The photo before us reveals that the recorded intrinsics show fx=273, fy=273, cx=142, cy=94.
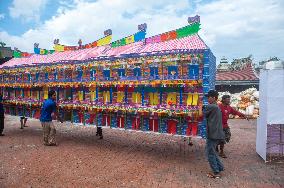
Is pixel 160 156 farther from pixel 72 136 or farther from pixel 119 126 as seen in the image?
pixel 72 136

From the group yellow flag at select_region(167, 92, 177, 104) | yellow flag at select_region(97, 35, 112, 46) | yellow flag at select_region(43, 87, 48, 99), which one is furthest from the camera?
yellow flag at select_region(43, 87, 48, 99)

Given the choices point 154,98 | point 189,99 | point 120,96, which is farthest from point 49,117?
point 189,99

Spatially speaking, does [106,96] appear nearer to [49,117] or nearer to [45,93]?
[49,117]

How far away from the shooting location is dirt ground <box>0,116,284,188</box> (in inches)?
236

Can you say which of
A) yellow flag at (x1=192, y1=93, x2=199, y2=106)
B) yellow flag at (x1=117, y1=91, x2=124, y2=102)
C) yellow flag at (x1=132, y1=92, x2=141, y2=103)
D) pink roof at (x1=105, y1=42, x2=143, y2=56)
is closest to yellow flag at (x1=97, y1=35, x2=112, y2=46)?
pink roof at (x1=105, y1=42, x2=143, y2=56)

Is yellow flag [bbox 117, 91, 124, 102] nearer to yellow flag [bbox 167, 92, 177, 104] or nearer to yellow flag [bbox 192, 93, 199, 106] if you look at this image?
yellow flag [bbox 167, 92, 177, 104]

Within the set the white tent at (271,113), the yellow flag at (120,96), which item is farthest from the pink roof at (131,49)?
the white tent at (271,113)

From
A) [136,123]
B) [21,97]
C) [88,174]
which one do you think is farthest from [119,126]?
[21,97]

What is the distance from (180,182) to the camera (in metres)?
5.92

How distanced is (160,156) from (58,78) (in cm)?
501

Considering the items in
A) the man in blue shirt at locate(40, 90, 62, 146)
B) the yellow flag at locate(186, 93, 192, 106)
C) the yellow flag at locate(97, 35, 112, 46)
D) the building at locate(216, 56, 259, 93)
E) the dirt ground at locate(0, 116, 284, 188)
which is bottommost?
the dirt ground at locate(0, 116, 284, 188)

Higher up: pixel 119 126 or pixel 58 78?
pixel 58 78

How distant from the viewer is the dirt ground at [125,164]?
5.99m

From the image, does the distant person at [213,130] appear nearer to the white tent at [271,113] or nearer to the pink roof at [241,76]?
the white tent at [271,113]
